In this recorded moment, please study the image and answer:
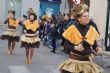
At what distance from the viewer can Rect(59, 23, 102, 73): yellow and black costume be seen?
7.20 m

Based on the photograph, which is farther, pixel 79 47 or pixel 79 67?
pixel 79 67

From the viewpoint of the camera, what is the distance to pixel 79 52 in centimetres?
721

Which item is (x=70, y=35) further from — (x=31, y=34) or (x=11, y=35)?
(x=11, y=35)

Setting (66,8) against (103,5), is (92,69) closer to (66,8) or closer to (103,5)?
(103,5)

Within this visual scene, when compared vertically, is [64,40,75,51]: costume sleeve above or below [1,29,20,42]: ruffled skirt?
above

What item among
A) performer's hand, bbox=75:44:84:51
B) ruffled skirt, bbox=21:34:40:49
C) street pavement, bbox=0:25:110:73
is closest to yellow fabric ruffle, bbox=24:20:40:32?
ruffled skirt, bbox=21:34:40:49

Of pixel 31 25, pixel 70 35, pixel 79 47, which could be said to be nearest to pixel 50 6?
pixel 31 25

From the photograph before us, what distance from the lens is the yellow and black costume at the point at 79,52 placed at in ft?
23.6

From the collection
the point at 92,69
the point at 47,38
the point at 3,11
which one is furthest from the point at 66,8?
the point at 92,69

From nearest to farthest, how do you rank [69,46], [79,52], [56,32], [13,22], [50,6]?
[69,46], [79,52], [13,22], [56,32], [50,6]

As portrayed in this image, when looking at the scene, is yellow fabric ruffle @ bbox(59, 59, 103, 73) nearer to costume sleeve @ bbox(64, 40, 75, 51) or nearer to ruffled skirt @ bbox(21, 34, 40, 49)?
costume sleeve @ bbox(64, 40, 75, 51)

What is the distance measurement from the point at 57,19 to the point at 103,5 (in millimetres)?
2402

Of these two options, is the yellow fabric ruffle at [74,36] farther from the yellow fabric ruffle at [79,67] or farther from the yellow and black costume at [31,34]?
the yellow and black costume at [31,34]

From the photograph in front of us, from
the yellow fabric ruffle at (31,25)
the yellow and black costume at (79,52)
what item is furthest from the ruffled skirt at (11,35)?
the yellow and black costume at (79,52)
